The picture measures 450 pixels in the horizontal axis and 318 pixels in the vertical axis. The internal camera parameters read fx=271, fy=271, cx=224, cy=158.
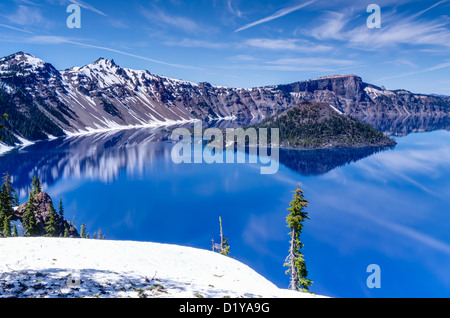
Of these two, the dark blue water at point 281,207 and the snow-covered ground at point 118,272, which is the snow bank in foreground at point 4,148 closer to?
the dark blue water at point 281,207

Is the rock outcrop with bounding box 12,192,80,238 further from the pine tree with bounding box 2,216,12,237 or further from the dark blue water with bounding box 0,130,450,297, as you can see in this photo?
the dark blue water with bounding box 0,130,450,297

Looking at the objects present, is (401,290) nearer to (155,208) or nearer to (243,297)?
(243,297)
